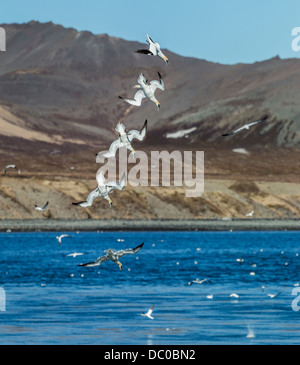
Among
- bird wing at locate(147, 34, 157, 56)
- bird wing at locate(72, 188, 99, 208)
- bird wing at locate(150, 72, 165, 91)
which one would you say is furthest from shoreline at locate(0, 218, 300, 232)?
bird wing at locate(147, 34, 157, 56)

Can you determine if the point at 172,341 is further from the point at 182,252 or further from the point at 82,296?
the point at 182,252

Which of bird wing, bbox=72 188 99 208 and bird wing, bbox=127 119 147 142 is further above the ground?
bird wing, bbox=127 119 147 142

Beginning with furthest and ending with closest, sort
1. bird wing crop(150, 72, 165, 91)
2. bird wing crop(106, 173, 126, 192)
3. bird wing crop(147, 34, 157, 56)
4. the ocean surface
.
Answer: the ocean surface → bird wing crop(106, 173, 126, 192) → bird wing crop(150, 72, 165, 91) → bird wing crop(147, 34, 157, 56)

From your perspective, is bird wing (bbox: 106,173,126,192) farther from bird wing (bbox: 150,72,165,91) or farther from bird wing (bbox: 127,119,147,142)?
bird wing (bbox: 150,72,165,91)

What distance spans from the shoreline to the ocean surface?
5675 centimetres

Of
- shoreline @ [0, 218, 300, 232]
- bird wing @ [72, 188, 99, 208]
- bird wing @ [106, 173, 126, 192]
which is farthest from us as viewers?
shoreline @ [0, 218, 300, 232]

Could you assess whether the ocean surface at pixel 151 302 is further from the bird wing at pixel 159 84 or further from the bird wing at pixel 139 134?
the bird wing at pixel 159 84

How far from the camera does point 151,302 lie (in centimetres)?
4434

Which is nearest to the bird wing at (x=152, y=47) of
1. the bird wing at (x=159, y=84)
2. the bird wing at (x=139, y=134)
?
the bird wing at (x=159, y=84)

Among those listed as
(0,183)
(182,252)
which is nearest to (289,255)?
(182,252)

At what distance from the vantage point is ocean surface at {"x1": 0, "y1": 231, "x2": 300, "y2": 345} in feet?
108

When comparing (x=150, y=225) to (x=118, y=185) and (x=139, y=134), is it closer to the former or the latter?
(x=118, y=185)

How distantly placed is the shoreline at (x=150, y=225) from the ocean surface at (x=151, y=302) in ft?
186
